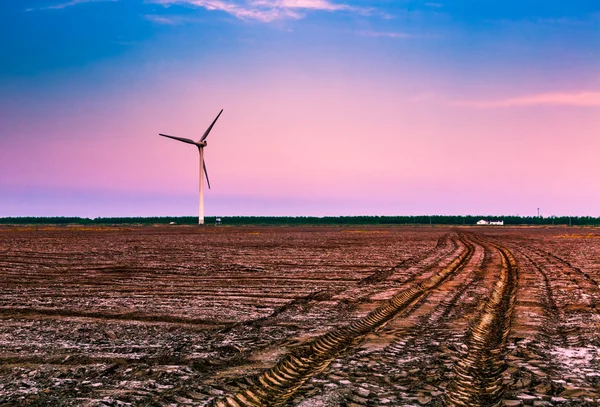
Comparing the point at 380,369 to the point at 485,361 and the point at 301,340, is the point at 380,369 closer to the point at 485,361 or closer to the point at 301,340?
the point at 485,361

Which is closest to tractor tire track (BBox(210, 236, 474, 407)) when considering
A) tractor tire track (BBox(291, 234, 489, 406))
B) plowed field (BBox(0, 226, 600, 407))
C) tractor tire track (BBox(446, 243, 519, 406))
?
plowed field (BBox(0, 226, 600, 407))

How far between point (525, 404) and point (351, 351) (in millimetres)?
2896

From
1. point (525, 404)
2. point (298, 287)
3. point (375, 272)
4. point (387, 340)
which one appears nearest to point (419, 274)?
point (375, 272)

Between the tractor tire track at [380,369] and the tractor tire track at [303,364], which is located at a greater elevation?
the tractor tire track at [380,369]

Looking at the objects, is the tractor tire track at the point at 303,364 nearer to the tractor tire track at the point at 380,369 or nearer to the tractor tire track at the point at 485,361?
the tractor tire track at the point at 380,369

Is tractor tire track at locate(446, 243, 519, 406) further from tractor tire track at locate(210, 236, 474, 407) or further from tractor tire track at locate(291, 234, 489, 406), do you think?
tractor tire track at locate(210, 236, 474, 407)

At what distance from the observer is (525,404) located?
19.0 ft

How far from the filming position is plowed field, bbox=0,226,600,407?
20.6 feet

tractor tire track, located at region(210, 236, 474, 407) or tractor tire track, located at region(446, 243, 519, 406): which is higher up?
tractor tire track, located at region(446, 243, 519, 406)

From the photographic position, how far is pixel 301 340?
29.7 ft

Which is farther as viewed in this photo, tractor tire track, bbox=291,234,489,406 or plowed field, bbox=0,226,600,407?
plowed field, bbox=0,226,600,407

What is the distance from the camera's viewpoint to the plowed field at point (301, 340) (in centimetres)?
627

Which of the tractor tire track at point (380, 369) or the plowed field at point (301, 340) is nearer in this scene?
the tractor tire track at point (380, 369)

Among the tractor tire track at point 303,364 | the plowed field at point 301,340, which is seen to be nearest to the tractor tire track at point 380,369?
the plowed field at point 301,340
